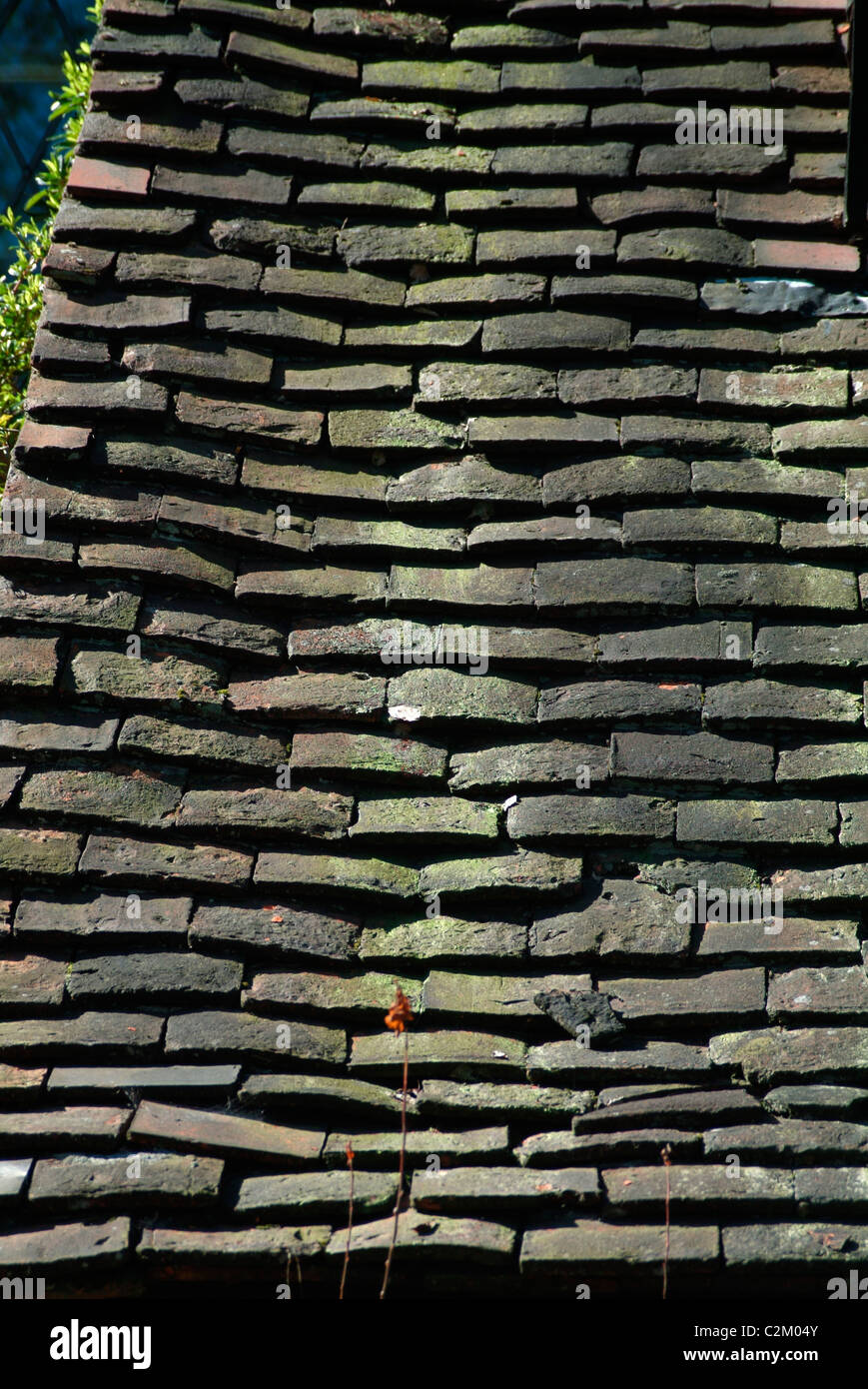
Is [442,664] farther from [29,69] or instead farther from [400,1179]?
[29,69]

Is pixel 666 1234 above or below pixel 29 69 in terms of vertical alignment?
below

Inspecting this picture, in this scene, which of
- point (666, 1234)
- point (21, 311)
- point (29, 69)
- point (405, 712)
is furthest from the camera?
point (29, 69)

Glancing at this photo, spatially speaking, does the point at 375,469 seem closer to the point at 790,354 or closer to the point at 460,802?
the point at 460,802

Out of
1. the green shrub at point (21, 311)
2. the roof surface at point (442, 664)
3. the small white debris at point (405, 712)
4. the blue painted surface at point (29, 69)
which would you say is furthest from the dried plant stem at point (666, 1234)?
the blue painted surface at point (29, 69)

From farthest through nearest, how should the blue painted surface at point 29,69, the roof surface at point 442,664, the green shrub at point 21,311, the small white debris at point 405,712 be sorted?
1. the blue painted surface at point 29,69
2. the green shrub at point 21,311
3. the small white debris at point 405,712
4. the roof surface at point 442,664

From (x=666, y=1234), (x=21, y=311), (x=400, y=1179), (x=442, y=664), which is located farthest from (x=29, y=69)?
(x=666, y=1234)

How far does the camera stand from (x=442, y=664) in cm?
285

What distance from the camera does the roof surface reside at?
2.32 meters

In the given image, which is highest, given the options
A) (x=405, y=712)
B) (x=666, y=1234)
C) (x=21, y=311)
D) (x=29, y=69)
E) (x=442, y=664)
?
(x=29, y=69)

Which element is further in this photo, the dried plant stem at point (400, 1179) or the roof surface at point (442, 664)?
the roof surface at point (442, 664)

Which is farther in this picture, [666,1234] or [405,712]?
[405,712]

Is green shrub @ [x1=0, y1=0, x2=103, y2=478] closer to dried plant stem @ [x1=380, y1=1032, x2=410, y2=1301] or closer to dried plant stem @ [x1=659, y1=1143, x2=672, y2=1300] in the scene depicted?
dried plant stem @ [x1=380, y1=1032, x2=410, y2=1301]

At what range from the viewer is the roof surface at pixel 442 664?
232 cm

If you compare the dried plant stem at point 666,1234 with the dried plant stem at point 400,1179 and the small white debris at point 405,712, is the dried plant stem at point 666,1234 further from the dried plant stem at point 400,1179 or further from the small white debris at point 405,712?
the small white debris at point 405,712
